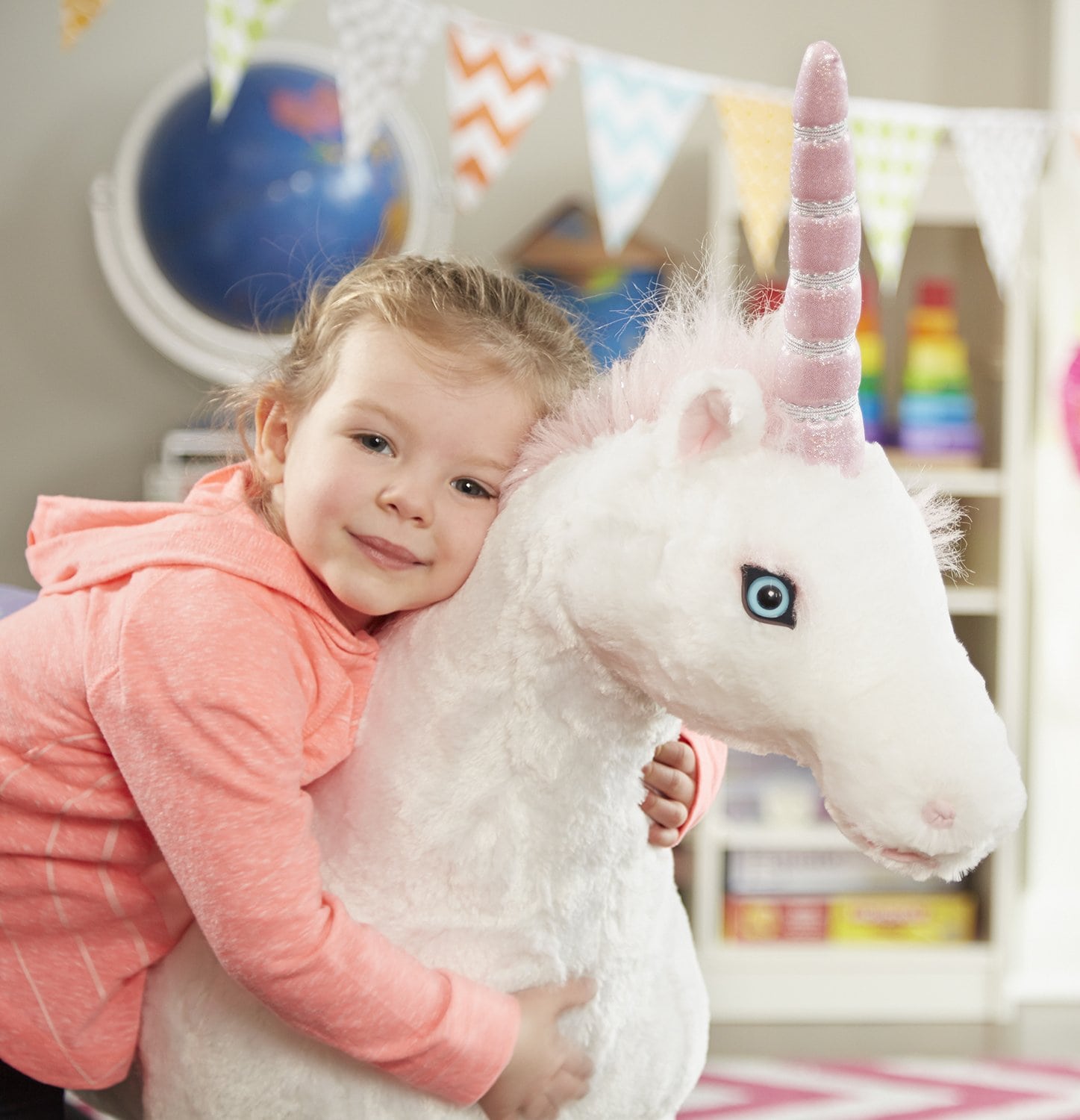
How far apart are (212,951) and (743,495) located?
14.7 inches

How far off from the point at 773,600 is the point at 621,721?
5.3 inches

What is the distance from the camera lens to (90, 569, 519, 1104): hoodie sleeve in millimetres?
602

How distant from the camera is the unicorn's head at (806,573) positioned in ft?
1.66

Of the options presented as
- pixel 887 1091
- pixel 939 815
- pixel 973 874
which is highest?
pixel 939 815

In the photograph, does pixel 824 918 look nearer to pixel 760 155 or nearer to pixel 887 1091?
pixel 887 1091

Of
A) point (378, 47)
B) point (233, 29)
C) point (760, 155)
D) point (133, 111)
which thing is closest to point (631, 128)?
point (760, 155)

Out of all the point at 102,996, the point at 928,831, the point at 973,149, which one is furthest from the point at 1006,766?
the point at 973,149

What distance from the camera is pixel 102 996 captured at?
26.6 inches

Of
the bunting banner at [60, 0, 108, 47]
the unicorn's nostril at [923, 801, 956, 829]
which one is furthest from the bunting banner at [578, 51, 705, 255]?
the unicorn's nostril at [923, 801, 956, 829]

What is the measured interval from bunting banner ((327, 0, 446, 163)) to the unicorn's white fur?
1316mm

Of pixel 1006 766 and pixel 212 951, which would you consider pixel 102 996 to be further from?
pixel 1006 766

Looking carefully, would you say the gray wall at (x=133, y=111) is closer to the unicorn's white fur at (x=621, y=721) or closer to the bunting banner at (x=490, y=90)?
the bunting banner at (x=490, y=90)

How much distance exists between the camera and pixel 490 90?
6.18 ft

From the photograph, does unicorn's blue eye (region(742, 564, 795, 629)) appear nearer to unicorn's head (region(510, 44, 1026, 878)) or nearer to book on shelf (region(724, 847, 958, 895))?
unicorn's head (region(510, 44, 1026, 878))
